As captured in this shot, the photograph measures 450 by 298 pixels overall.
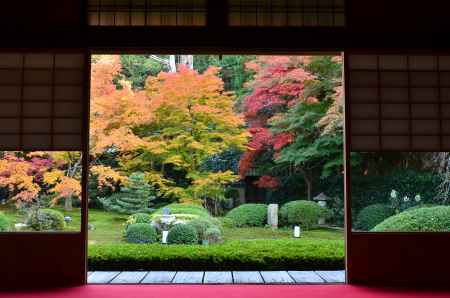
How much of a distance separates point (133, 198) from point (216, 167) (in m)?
2.15

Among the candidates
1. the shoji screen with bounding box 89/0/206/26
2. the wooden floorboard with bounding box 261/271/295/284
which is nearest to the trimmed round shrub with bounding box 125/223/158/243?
the wooden floorboard with bounding box 261/271/295/284

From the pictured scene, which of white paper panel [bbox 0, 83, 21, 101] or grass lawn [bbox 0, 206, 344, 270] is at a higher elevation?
white paper panel [bbox 0, 83, 21, 101]

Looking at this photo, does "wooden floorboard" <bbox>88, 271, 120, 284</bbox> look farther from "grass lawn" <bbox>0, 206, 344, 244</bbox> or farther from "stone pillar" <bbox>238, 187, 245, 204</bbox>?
"stone pillar" <bbox>238, 187, 245, 204</bbox>

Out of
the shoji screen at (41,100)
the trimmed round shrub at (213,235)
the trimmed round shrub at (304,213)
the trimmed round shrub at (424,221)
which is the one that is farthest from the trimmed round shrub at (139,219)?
the shoji screen at (41,100)

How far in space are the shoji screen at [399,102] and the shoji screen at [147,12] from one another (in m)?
1.53

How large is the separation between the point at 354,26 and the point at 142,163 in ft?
23.5

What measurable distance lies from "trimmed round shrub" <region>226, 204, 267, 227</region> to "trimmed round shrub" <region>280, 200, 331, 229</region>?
52 cm

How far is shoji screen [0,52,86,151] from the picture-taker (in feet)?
14.6

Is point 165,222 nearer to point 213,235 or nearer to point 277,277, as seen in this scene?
point 213,235

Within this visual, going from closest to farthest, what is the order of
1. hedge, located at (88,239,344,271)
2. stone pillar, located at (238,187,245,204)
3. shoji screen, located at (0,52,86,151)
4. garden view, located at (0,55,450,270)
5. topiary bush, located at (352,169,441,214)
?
1. shoji screen, located at (0,52,86,151)
2. hedge, located at (88,239,344,271)
3. garden view, located at (0,55,450,270)
4. topiary bush, located at (352,169,441,214)
5. stone pillar, located at (238,187,245,204)

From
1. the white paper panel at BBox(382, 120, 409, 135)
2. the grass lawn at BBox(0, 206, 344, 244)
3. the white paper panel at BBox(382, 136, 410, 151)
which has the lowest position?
the grass lawn at BBox(0, 206, 344, 244)

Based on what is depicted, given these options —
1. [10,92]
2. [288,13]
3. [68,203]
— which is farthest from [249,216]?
[10,92]

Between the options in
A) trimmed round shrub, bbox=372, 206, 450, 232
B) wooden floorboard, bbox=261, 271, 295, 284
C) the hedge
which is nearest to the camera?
wooden floorboard, bbox=261, 271, 295, 284

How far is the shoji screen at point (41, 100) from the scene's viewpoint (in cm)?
446
